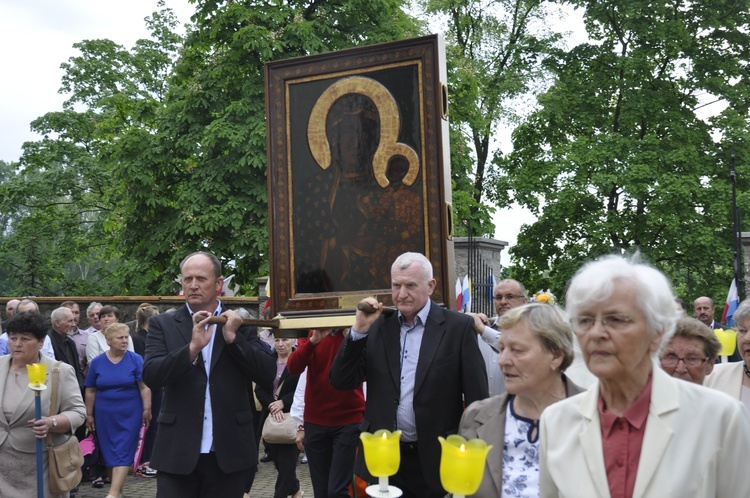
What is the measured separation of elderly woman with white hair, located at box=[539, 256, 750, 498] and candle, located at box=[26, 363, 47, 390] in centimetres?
449

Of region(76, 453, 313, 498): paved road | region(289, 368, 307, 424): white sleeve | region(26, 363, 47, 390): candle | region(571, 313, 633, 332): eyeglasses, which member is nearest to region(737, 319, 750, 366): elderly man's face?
Result: region(571, 313, 633, 332): eyeglasses

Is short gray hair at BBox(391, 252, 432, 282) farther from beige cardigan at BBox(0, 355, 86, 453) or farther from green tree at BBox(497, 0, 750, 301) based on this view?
green tree at BBox(497, 0, 750, 301)

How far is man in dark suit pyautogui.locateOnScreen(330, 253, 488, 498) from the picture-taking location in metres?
5.42

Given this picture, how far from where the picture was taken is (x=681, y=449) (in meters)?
2.89

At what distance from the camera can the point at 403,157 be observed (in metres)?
6.69

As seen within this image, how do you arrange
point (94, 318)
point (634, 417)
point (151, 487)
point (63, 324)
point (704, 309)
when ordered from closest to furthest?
1. point (634, 417)
2. point (63, 324)
3. point (151, 487)
4. point (704, 309)
5. point (94, 318)

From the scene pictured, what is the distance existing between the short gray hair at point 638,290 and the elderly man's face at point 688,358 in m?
2.28

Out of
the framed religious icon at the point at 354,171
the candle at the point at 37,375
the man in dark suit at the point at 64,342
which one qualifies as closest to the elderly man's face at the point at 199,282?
the framed religious icon at the point at 354,171

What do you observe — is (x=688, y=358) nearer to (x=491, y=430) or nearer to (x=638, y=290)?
(x=491, y=430)

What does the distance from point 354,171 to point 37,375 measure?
2694 millimetres

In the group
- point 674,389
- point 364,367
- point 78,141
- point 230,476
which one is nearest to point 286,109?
point 364,367

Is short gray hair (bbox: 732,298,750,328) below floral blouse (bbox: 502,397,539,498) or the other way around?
the other way around

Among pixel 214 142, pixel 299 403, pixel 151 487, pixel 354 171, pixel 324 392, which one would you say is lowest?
pixel 151 487

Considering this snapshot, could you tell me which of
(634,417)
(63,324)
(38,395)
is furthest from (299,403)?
(634,417)
